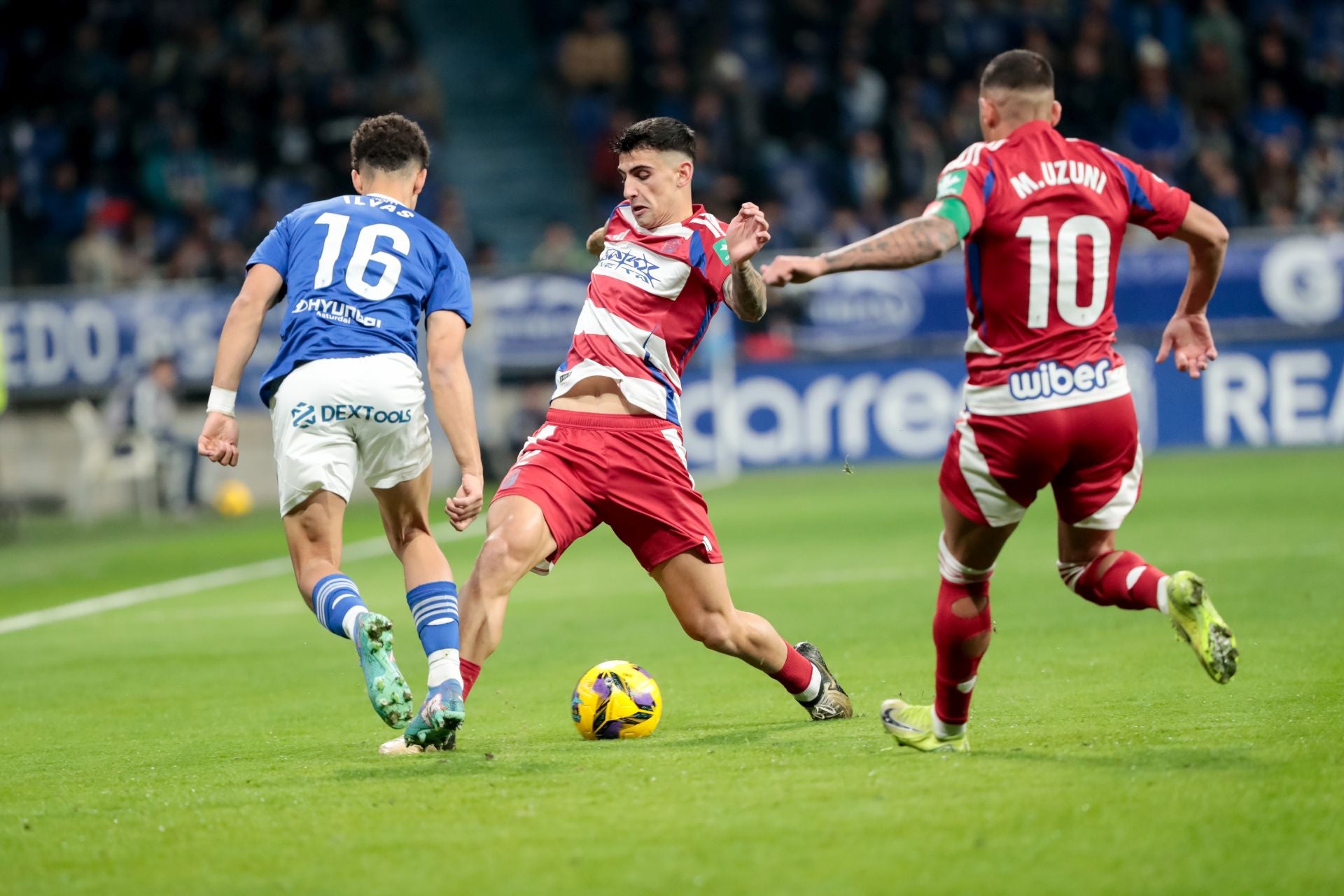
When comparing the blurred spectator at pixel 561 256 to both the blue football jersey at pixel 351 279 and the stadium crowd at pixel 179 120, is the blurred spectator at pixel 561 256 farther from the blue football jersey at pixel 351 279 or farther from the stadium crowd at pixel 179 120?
the blue football jersey at pixel 351 279

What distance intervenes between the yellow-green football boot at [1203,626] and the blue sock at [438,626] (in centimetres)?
240

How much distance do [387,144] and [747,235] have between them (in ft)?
5.37

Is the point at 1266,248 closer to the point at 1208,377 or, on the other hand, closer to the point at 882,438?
the point at 1208,377

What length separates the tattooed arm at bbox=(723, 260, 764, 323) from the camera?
5.82 metres

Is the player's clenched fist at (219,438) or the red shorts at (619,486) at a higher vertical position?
the player's clenched fist at (219,438)

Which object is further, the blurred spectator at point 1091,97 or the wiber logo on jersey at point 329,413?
the blurred spectator at point 1091,97

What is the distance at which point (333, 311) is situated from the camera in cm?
618

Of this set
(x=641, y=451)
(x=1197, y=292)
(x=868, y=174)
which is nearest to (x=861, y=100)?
(x=868, y=174)

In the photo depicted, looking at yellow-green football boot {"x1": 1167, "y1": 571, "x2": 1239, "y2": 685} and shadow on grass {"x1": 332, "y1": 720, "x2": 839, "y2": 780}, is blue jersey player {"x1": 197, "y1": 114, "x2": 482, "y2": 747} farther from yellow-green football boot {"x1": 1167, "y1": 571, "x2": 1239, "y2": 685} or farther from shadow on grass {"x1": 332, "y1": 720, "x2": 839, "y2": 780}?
yellow-green football boot {"x1": 1167, "y1": 571, "x2": 1239, "y2": 685}

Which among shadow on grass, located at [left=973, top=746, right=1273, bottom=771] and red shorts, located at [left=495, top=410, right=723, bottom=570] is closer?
shadow on grass, located at [left=973, top=746, right=1273, bottom=771]

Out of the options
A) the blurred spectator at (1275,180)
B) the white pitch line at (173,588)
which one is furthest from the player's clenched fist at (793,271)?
the blurred spectator at (1275,180)

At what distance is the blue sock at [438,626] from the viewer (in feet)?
19.4

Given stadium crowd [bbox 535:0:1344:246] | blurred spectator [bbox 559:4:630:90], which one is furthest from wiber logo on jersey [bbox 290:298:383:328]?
blurred spectator [bbox 559:4:630:90]

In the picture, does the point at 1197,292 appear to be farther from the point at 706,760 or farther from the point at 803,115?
the point at 803,115
